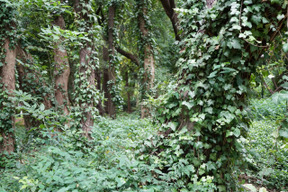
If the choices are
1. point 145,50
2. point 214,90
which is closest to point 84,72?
point 214,90

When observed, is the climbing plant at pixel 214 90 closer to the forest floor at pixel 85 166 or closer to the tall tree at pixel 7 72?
the forest floor at pixel 85 166

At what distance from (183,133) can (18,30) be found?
14.6 ft

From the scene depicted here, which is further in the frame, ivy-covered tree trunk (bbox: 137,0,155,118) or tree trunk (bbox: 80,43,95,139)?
ivy-covered tree trunk (bbox: 137,0,155,118)

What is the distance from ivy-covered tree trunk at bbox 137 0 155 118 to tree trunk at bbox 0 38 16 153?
14.9 ft

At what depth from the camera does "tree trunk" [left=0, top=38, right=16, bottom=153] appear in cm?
379

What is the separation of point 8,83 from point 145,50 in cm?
500

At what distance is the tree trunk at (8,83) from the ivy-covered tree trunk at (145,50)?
4555 mm

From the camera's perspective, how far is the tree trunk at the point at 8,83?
3.79 meters

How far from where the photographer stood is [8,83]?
3.85 m

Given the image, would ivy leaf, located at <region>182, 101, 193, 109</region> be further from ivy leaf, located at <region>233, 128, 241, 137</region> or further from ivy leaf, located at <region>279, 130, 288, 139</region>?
ivy leaf, located at <region>279, 130, 288, 139</region>

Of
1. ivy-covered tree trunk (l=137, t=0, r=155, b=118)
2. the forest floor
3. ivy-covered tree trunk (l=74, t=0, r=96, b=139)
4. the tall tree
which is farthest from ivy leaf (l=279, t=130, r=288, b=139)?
ivy-covered tree trunk (l=137, t=0, r=155, b=118)

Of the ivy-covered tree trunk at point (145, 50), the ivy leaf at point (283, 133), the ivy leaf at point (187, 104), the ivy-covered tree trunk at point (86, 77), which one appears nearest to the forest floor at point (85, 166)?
the ivy leaf at point (283, 133)

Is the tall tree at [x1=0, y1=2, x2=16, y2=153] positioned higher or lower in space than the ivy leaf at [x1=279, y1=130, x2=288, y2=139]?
higher

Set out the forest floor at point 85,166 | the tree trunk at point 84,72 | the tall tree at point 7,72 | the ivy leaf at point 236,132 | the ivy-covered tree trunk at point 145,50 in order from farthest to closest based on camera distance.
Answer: the ivy-covered tree trunk at point 145,50
the tall tree at point 7,72
the tree trunk at point 84,72
the ivy leaf at point 236,132
the forest floor at point 85,166
